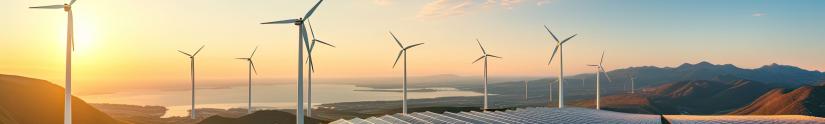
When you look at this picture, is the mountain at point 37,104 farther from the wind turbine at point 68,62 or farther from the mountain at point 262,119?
the wind turbine at point 68,62

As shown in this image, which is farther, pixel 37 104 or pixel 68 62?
pixel 37 104

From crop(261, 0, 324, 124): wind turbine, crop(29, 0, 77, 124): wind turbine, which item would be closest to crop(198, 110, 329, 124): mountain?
crop(261, 0, 324, 124): wind turbine

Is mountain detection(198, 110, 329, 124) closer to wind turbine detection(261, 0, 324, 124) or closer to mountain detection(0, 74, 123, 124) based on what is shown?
mountain detection(0, 74, 123, 124)

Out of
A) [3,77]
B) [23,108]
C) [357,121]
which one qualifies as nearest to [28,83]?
[3,77]

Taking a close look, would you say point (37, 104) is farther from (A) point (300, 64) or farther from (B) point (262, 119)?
(A) point (300, 64)

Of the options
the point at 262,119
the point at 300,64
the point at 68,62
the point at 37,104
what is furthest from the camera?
the point at 262,119

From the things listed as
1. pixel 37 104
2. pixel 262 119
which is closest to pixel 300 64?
pixel 262 119

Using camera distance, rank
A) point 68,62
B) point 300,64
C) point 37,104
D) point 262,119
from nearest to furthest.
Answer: point 68,62
point 300,64
point 37,104
point 262,119

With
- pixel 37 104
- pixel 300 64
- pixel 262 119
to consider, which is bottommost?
pixel 262 119

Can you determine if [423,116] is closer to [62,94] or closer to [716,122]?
[716,122]
